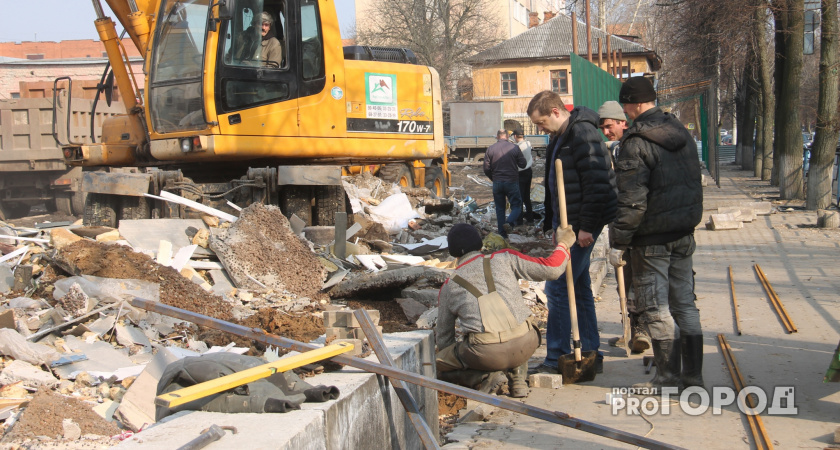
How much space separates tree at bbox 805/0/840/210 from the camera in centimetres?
1555

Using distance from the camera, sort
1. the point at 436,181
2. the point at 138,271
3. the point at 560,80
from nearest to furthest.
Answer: the point at 138,271 < the point at 436,181 < the point at 560,80

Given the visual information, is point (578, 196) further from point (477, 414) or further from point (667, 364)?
point (477, 414)

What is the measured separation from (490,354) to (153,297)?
10.2 ft

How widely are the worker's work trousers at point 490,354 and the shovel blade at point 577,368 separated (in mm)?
424

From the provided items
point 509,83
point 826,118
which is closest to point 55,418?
point 826,118

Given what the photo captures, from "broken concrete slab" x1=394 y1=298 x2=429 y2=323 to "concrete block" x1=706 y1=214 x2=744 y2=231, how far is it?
8.12 metres

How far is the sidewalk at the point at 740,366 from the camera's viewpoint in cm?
412

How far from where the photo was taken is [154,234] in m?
8.07

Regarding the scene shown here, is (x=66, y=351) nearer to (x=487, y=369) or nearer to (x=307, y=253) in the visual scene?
(x=487, y=369)

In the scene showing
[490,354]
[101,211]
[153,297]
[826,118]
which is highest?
[826,118]

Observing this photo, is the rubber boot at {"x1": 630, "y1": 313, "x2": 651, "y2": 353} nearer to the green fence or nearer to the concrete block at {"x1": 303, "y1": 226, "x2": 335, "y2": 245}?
the concrete block at {"x1": 303, "y1": 226, "x2": 335, "y2": 245}

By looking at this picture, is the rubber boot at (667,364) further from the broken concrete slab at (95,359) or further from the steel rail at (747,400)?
the broken concrete slab at (95,359)

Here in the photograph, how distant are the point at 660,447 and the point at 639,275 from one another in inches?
64.5

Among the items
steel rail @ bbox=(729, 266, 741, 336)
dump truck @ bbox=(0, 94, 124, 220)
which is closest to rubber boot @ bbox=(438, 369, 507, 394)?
steel rail @ bbox=(729, 266, 741, 336)
